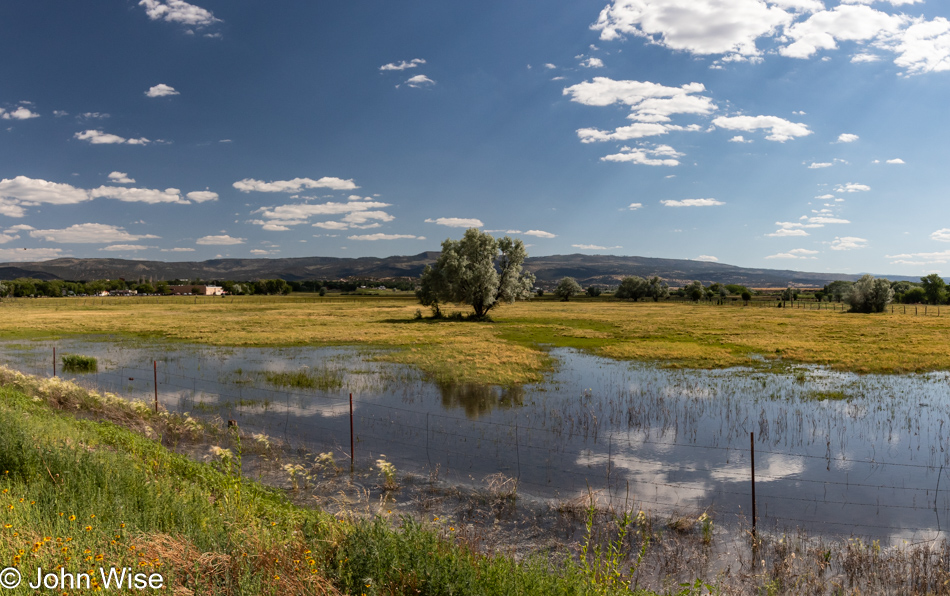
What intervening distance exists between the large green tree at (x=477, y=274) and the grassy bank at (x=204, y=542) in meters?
55.7

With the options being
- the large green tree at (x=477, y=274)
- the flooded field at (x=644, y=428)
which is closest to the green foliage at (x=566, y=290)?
the large green tree at (x=477, y=274)

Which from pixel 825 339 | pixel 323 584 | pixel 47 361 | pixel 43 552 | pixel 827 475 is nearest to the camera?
pixel 43 552

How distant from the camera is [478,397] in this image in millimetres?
22781

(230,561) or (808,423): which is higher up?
(230,561)

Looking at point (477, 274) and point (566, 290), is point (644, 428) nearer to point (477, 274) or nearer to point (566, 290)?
point (477, 274)

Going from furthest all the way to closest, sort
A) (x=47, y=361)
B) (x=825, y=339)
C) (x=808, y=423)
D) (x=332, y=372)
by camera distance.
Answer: (x=825, y=339) < (x=47, y=361) < (x=332, y=372) < (x=808, y=423)

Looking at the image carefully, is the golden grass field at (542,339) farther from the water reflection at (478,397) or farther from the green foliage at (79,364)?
the green foliage at (79,364)

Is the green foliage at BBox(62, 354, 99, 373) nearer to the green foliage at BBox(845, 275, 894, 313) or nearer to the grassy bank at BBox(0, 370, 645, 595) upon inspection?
the grassy bank at BBox(0, 370, 645, 595)

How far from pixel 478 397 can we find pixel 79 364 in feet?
72.4

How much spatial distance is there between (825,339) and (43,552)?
170ft

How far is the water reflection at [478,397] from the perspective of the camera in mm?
20672

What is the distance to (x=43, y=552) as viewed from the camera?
5.37 metres

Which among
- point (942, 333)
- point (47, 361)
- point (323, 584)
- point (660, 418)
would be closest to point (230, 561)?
point (323, 584)

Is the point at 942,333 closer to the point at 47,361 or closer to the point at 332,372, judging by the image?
the point at 332,372
